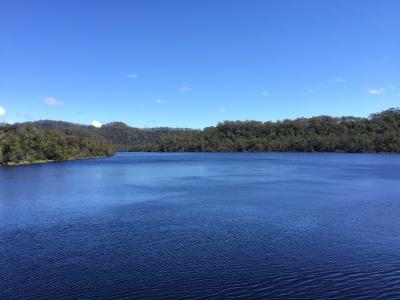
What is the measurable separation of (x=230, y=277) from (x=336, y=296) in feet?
16.3

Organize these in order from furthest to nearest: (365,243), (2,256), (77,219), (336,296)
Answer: (77,219) → (365,243) → (2,256) → (336,296)

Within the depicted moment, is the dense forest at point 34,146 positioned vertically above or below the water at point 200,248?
above

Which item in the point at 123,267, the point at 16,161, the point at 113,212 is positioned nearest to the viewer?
the point at 123,267

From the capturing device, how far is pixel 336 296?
16.9 m

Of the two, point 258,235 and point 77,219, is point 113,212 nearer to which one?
point 77,219

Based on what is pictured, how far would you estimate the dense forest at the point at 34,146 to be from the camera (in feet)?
373

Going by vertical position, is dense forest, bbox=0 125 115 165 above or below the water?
above

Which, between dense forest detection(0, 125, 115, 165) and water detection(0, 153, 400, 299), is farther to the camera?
dense forest detection(0, 125, 115, 165)

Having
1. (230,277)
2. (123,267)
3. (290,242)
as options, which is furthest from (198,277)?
(290,242)

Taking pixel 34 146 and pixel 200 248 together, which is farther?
pixel 34 146

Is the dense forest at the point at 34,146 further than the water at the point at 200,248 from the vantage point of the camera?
Yes

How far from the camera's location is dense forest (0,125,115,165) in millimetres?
113688

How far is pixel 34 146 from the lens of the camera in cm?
12850

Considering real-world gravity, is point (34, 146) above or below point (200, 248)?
above
